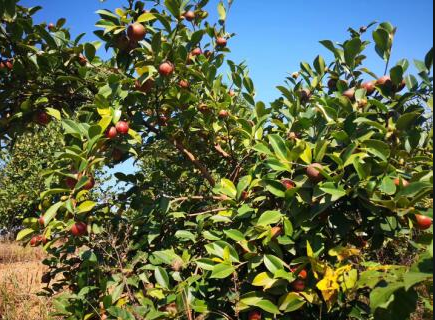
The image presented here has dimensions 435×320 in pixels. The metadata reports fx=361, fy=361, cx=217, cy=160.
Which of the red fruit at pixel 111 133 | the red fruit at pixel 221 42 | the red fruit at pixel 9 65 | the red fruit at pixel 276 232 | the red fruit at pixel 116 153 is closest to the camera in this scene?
the red fruit at pixel 276 232

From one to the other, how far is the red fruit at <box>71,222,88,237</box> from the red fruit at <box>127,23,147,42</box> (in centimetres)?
108

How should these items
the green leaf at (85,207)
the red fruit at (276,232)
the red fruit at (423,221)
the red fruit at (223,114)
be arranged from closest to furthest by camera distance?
the red fruit at (423,221)
the red fruit at (276,232)
the green leaf at (85,207)
the red fruit at (223,114)

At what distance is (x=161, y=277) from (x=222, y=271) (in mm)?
406

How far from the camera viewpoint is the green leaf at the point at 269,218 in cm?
166

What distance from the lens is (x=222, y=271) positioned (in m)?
1.71

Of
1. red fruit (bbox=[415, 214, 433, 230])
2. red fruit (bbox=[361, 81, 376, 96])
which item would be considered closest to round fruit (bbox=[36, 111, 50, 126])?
red fruit (bbox=[361, 81, 376, 96])

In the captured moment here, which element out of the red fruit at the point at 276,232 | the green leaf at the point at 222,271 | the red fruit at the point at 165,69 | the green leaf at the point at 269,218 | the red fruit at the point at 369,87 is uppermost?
the red fruit at the point at 165,69

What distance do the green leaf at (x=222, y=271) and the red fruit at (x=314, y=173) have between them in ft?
1.89

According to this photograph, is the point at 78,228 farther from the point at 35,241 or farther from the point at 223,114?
the point at 223,114

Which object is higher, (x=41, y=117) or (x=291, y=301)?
(x=41, y=117)

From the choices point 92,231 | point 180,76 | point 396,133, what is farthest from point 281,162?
point 92,231

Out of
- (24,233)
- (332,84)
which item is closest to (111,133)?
(24,233)

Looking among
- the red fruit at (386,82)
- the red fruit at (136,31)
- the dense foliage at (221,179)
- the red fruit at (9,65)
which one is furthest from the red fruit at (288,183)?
the red fruit at (9,65)

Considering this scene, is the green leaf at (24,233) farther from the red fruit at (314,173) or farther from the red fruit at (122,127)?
the red fruit at (314,173)
